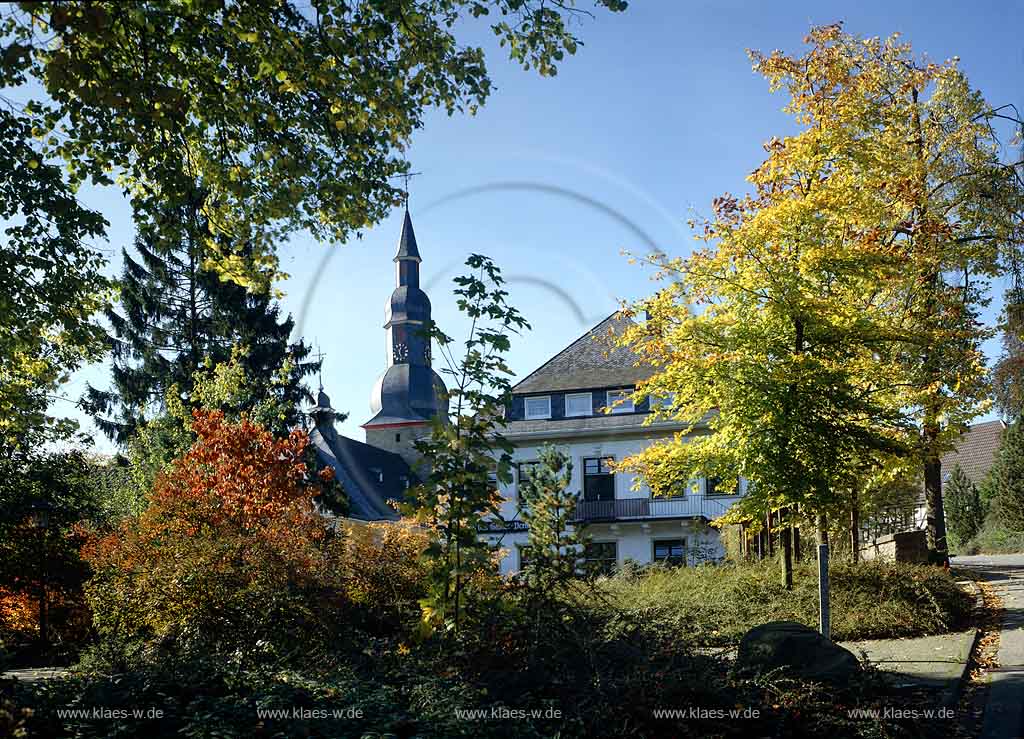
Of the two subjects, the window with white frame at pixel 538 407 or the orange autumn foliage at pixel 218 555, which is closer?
the orange autumn foliage at pixel 218 555

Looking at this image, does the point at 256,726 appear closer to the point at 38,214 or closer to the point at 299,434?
the point at 38,214

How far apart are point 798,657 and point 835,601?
6151mm

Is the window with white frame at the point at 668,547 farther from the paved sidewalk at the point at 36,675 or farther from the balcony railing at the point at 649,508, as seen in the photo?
the paved sidewalk at the point at 36,675

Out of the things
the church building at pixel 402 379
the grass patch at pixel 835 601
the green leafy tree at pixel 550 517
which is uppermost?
the church building at pixel 402 379

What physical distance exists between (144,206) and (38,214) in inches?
93.9

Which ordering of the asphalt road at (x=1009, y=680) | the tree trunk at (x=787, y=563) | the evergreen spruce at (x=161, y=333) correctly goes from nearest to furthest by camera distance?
the asphalt road at (x=1009, y=680)
the tree trunk at (x=787, y=563)
the evergreen spruce at (x=161, y=333)

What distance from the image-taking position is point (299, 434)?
1742 cm

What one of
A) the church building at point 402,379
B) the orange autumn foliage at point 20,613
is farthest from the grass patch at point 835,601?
the church building at point 402,379

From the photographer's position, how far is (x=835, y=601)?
13.7 m

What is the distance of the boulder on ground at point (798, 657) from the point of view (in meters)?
7.84

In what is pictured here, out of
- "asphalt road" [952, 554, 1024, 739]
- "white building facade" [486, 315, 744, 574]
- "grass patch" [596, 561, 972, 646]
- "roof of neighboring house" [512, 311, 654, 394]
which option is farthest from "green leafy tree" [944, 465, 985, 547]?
"grass patch" [596, 561, 972, 646]

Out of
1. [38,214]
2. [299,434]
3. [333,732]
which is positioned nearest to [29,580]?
[299,434]

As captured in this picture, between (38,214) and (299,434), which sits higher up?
(38,214)

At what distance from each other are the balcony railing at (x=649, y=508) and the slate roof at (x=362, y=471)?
1501 cm
